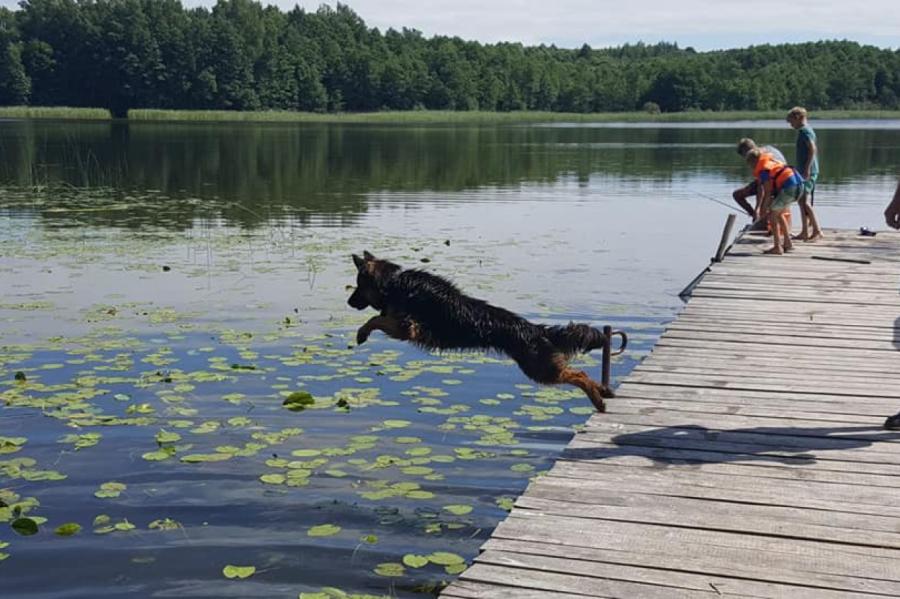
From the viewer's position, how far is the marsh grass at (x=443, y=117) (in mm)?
91438

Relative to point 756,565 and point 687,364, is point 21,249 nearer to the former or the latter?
point 687,364

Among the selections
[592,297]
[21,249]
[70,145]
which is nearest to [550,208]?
[592,297]

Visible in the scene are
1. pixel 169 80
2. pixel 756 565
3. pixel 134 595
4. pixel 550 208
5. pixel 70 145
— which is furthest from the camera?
pixel 169 80

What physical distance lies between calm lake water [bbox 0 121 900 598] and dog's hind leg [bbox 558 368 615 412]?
0.83m

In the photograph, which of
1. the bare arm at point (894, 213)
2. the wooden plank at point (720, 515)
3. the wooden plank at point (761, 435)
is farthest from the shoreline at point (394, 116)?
the wooden plank at point (720, 515)

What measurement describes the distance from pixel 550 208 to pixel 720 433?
17.3 meters

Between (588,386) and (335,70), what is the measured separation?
116639 mm

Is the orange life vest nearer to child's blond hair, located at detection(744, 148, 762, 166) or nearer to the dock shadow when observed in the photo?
child's blond hair, located at detection(744, 148, 762, 166)

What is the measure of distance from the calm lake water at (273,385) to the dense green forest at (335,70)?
90.7m

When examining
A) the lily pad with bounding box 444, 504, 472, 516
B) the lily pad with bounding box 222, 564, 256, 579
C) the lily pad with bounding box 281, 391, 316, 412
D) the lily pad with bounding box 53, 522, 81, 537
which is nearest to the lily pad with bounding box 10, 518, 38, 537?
the lily pad with bounding box 53, 522, 81, 537

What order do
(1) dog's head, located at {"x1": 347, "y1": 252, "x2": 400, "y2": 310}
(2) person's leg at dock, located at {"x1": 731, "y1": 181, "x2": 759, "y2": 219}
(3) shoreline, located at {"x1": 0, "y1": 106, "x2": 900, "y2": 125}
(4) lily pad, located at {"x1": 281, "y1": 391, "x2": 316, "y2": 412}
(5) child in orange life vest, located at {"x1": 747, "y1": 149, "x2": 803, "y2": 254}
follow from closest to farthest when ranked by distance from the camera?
(1) dog's head, located at {"x1": 347, "y1": 252, "x2": 400, "y2": 310}
(4) lily pad, located at {"x1": 281, "y1": 391, "x2": 316, "y2": 412}
(5) child in orange life vest, located at {"x1": 747, "y1": 149, "x2": 803, "y2": 254}
(2) person's leg at dock, located at {"x1": 731, "y1": 181, "x2": 759, "y2": 219}
(3) shoreline, located at {"x1": 0, "y1": 106, "x2": 900, "y2": 125}

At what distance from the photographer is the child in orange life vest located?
39.3ft

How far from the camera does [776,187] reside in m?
12.1

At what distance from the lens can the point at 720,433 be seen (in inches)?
222
